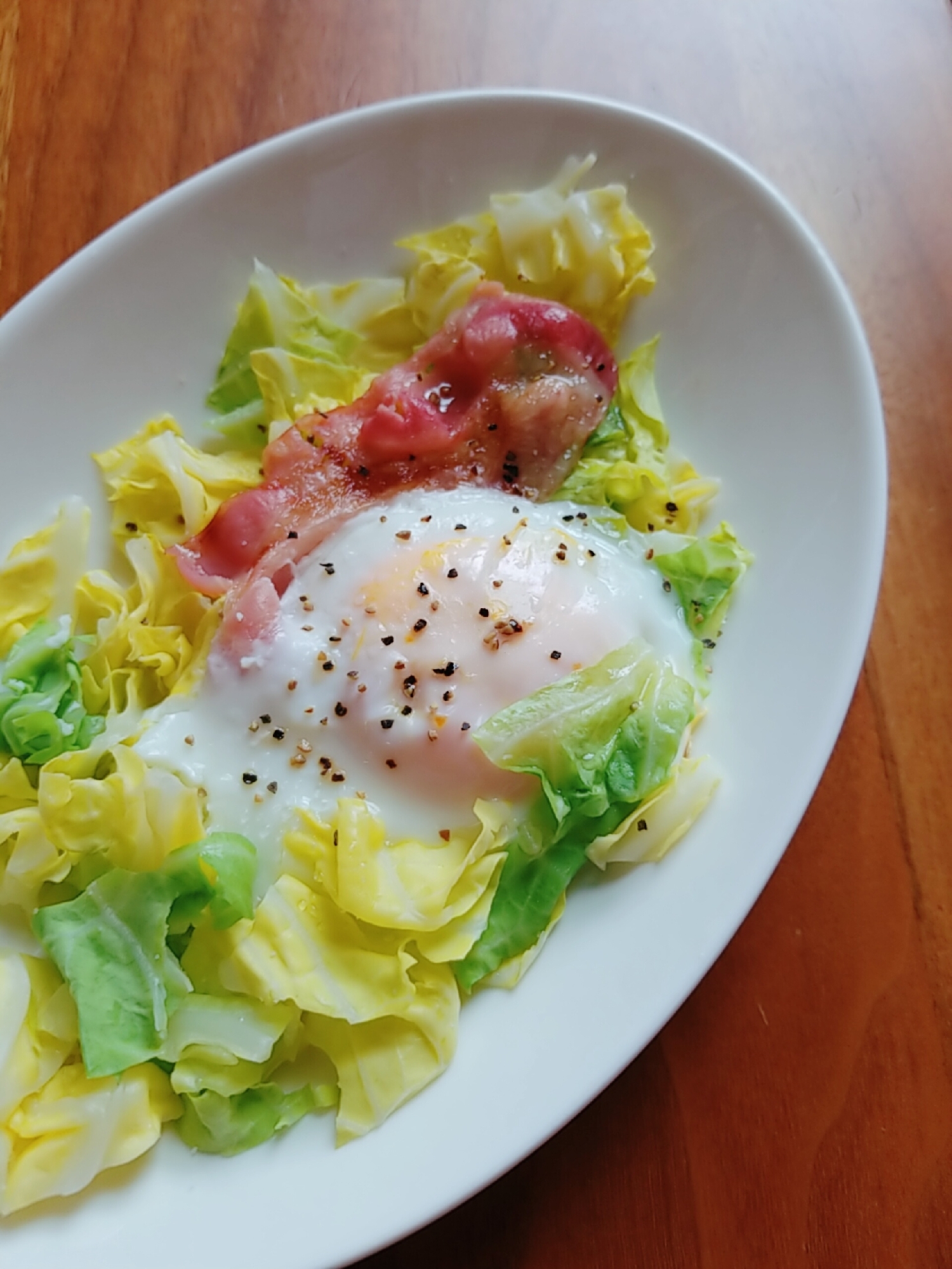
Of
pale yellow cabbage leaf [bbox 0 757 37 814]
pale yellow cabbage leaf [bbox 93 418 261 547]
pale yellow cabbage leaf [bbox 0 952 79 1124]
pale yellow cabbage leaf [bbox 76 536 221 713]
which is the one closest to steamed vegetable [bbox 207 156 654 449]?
pale yellow cabbage leaf [bbox 93 418 261 547]

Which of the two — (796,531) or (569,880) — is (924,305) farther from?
(569,880)

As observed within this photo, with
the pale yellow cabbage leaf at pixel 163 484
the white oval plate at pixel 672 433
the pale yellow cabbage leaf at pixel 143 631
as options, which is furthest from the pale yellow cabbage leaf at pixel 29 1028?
the pale yellow cabbage leaf at pixel 163 484

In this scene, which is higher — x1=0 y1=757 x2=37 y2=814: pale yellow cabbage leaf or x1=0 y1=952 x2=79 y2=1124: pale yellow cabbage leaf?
x1=0 y1=757 x2=37 y2=814: pale yellow cabbage leaf

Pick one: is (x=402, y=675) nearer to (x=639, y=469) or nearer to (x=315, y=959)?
(x=315, y=959)

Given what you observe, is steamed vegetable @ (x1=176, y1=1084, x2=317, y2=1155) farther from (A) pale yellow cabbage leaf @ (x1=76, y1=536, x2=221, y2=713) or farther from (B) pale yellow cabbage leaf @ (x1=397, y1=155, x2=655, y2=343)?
(B) pale yellow cabbage leaf @ (x1=397, y1=155, x2=655, y2=343)

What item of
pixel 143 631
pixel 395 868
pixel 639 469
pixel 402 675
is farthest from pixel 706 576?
pixel 143 631

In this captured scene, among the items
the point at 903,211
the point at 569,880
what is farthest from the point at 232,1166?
the point at 903,211

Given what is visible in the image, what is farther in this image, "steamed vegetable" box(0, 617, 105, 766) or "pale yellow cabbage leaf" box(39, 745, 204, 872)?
"steamed vegetable" box(0, 617, 105, 766)

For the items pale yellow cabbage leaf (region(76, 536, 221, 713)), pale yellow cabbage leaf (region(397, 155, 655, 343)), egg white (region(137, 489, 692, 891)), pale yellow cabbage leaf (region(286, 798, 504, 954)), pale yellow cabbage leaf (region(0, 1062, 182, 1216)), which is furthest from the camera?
pale yellow cabbage leaf (region(397, 155, 655, 343))
